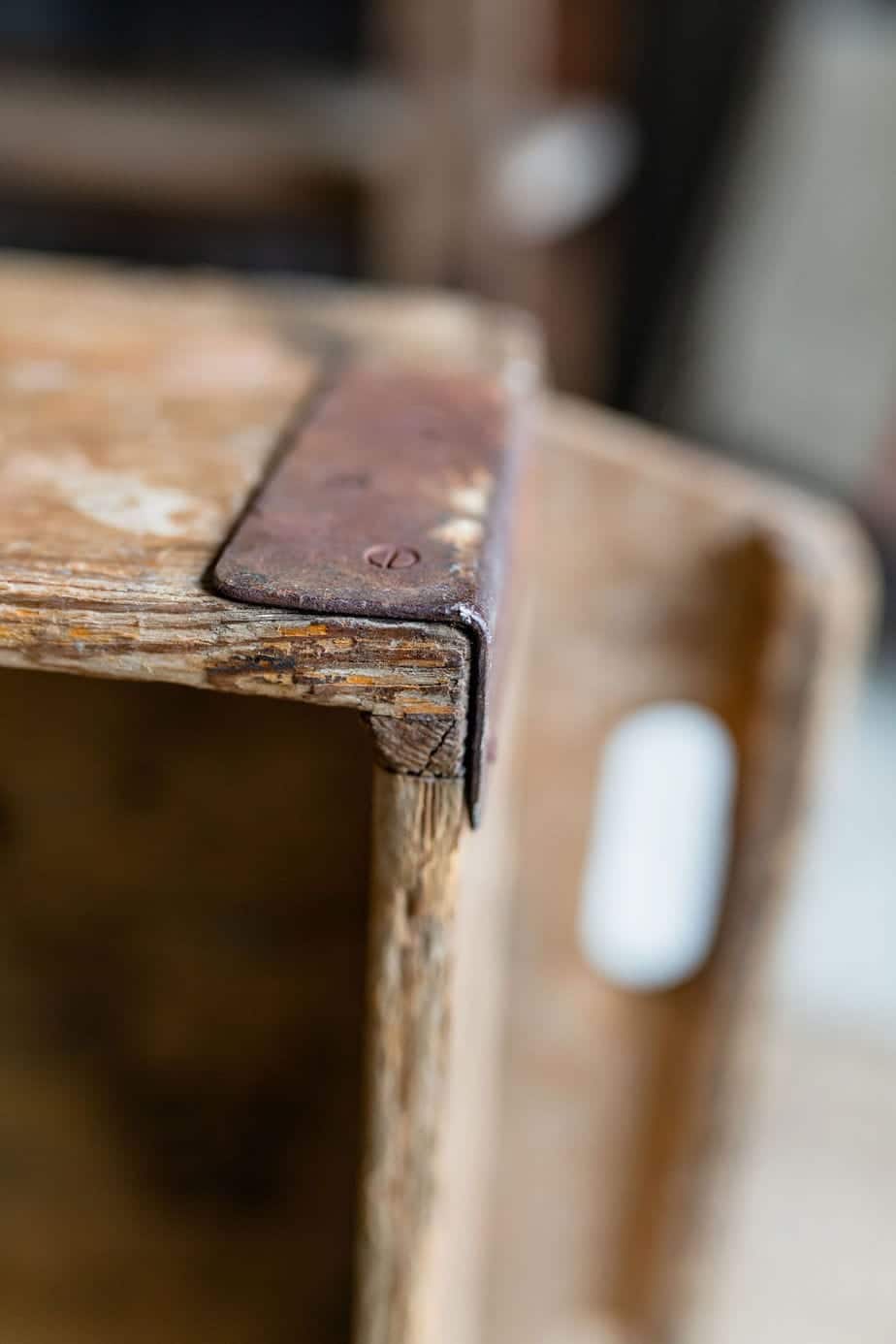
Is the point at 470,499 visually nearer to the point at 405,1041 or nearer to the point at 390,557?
the point at 390,557

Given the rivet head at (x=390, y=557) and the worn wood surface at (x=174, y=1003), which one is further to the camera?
the worn wood surface at (x=174, y=1003)

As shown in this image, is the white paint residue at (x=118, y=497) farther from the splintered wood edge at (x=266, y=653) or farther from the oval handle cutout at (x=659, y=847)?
the oval handle cutout at (x=659, y=847)

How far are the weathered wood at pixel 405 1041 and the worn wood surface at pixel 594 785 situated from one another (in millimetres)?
391

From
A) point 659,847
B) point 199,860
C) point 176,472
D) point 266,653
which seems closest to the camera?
point 266,653

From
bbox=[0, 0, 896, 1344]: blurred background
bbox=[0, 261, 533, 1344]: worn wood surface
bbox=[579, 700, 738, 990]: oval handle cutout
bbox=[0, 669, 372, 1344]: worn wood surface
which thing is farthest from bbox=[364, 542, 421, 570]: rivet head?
bbox=[579, 700, 738, 990]: oval handle cutout

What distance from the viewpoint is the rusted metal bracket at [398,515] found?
1.54 feet

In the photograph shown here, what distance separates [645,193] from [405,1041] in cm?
251

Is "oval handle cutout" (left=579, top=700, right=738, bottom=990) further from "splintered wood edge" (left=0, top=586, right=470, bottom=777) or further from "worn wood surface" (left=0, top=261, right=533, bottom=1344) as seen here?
"splintered wood edge" (left=0, top=586, right=470, bottom=777)

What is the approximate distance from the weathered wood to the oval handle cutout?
111 centimetres

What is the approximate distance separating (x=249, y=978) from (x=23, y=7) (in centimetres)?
228

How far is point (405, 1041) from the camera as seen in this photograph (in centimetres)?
54

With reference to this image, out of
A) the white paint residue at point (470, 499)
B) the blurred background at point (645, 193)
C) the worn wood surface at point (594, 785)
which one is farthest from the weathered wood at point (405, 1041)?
the blurred background at point (645, 193)

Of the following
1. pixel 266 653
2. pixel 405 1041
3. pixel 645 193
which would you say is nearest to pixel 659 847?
pixel 645 193

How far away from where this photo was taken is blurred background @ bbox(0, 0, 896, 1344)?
1790 millimetres
